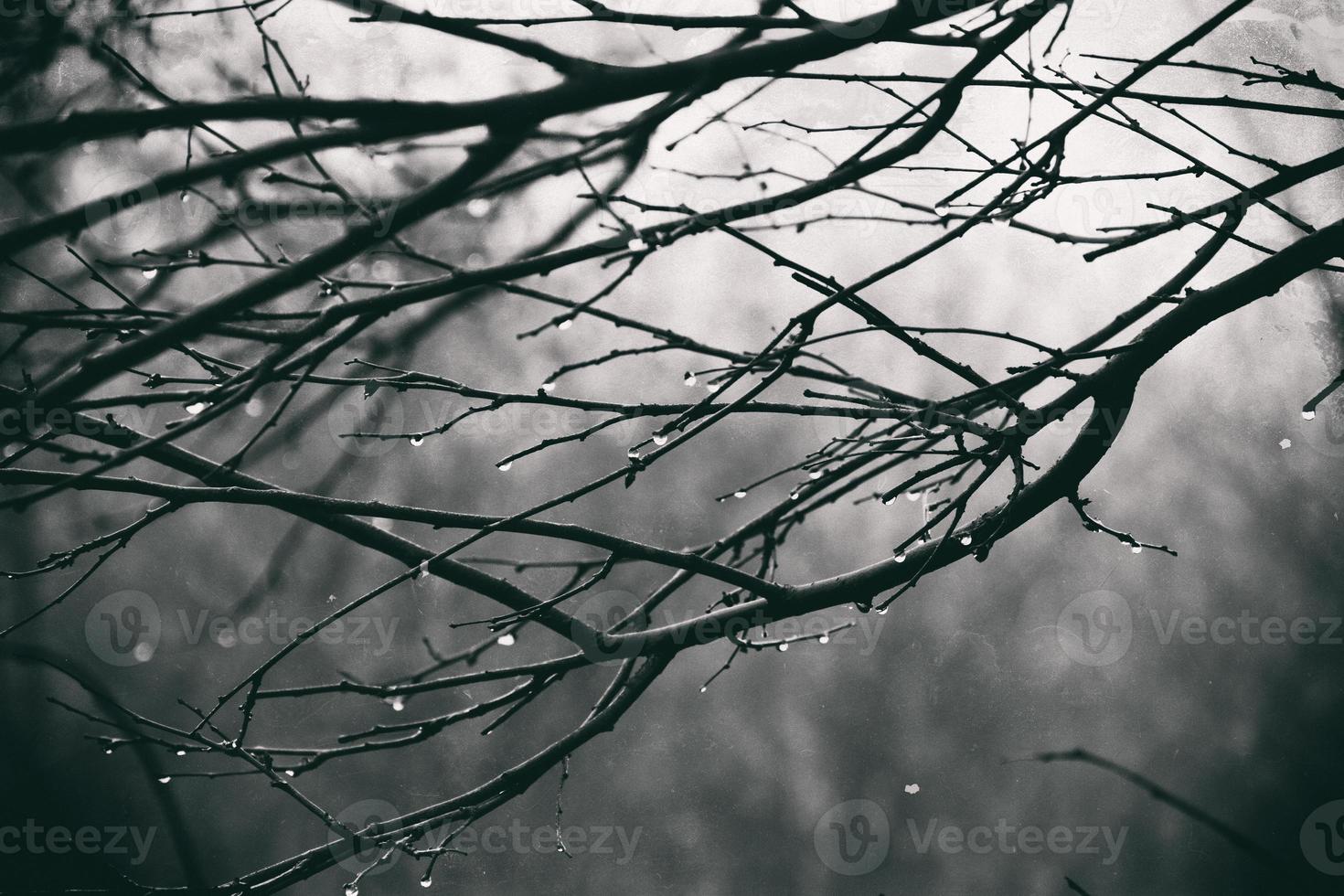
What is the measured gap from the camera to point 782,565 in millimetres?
2371

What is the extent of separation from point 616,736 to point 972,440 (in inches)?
52.4

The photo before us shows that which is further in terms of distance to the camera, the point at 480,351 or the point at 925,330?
the point at 480,351

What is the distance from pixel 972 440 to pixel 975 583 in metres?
0.79

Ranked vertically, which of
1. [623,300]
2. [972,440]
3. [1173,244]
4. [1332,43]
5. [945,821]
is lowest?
[945,821]

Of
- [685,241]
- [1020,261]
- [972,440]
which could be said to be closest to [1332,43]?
[1020,261]

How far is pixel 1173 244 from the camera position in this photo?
8.04 ft

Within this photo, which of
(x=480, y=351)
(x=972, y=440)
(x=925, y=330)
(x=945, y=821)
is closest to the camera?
(x=925, y=330)

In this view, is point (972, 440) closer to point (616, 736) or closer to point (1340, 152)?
point (1340, 152)

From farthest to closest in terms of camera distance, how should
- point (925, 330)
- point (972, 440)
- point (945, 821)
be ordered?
point (945, 821) < point (972, 440) < point (925, 330)

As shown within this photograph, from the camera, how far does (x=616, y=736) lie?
2.43 meters

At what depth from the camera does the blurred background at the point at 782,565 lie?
2326 mm

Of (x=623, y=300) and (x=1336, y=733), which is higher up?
(x=623, y=300)

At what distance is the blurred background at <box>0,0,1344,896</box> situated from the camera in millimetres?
2326

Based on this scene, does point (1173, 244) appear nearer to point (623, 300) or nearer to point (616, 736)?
point (623, 300)
